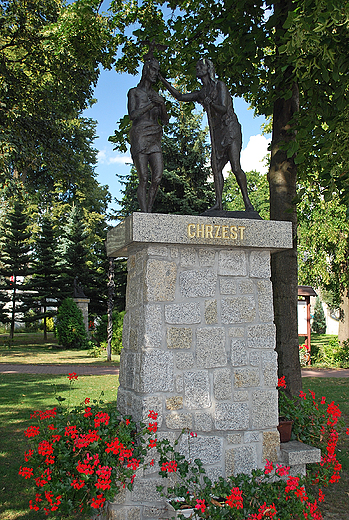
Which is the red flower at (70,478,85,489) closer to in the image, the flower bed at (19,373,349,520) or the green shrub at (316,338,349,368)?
the flower bed at (19,373,349,520)

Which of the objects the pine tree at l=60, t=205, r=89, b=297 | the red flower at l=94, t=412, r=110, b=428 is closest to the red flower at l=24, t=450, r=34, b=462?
the red flower at l=94, t=412, r=110, b=428

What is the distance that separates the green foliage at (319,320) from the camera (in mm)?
34062

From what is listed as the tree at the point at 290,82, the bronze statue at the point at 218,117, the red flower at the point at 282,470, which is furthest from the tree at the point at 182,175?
the red flower at the point at 282,470

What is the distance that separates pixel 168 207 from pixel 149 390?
14.5 m

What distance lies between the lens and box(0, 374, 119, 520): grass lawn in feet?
13.7

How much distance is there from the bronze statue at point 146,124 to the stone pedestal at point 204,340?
0.65 metres

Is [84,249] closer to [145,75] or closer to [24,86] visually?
[24,86]

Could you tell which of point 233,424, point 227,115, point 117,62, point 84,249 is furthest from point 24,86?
point 84,249

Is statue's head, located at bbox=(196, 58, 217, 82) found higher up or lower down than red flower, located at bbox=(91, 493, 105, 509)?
higher up

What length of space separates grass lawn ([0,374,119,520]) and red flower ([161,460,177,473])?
1.29m

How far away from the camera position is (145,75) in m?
4.20

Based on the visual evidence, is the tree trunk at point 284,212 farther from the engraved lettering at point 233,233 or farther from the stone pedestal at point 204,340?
the engraved lettering at point 233,233

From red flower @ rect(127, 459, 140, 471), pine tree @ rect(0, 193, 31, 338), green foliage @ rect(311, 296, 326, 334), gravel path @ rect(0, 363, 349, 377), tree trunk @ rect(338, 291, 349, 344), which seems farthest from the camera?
green foliage @ rect(311, 296, 326, 334)

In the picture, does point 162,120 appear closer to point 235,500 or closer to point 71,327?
point 235,500
